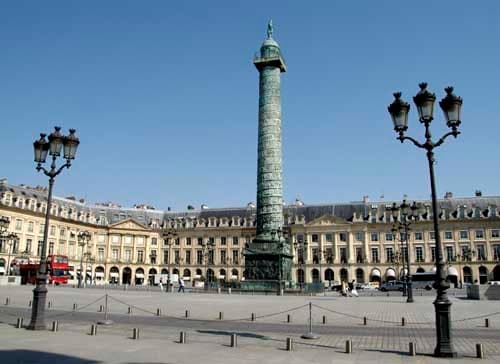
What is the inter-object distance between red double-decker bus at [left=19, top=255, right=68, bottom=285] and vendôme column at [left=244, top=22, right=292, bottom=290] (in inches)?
913

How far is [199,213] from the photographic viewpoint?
80438 mm

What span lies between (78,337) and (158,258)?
2728 inches

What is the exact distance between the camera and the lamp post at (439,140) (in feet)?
27.7

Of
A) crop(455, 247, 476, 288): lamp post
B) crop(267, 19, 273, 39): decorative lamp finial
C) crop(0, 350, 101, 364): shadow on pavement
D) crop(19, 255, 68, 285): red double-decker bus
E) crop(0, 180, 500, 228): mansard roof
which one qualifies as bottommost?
crop(0, 350, 101, 364): shadow on pavement

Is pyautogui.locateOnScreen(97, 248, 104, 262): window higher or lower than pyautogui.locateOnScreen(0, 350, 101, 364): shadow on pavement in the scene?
higher

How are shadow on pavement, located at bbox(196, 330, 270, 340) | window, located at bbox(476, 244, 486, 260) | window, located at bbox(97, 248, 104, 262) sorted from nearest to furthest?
shadow on pavement, located at bbox(196, 330, 270, 340) < window, located at bbox(476, 244, 486, 260) < window, located at bbox(97, 248, 104, 262)

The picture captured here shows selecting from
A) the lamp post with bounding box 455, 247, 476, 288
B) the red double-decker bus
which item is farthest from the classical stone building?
the red double-decker bus

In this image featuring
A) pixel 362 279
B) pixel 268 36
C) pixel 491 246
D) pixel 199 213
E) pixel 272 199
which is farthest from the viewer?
pixel 199 213

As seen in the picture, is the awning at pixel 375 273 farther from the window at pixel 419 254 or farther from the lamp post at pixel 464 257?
the lamp post at pixel 464 257

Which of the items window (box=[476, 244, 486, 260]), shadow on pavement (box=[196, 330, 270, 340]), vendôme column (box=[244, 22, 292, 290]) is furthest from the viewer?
window (box=[476, 244, 486, 260])

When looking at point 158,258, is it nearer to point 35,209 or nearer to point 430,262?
point 35,209

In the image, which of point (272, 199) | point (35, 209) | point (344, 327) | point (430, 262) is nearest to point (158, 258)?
Answer: point (35, 209)

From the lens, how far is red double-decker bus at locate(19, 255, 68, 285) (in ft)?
153

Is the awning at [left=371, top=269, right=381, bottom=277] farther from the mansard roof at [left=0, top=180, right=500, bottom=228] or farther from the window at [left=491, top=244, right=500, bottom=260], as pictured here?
the window at [left=491, top=244, right=500, bottom=260]
